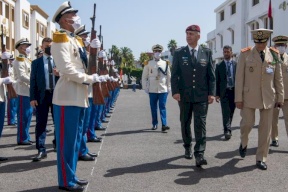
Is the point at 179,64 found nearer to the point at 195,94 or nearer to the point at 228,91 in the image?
the point at 195,94

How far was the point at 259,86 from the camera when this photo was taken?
22.1ft

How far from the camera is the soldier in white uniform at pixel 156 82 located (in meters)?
11.0

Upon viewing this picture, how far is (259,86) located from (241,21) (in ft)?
153

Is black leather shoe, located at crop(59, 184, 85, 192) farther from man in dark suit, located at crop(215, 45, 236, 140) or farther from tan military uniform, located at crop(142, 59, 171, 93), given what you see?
tan military uniform, located at crop(142, 59, 171, 93)

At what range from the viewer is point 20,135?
28.2 ft

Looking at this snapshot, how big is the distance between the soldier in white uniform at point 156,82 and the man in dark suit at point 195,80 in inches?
147

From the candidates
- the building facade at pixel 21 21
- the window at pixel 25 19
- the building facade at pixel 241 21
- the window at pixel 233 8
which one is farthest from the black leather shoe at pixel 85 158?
the window at pixel 233 8

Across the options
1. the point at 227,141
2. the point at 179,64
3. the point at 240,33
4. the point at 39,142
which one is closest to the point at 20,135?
the point at 39,142

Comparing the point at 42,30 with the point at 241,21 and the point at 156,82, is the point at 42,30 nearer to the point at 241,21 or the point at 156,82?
the point at 241,21

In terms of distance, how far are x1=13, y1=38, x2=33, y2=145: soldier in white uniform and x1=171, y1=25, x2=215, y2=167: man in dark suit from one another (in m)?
3.23

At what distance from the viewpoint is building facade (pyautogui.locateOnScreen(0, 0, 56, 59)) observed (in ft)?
139

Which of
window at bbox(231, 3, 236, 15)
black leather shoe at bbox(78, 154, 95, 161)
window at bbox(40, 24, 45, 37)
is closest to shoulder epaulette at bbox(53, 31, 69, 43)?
black leather shoe at bbox(78, 154, 95, 161)

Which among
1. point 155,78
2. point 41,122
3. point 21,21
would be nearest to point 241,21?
point 21,21

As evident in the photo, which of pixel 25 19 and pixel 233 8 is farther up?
pixel 233 8
